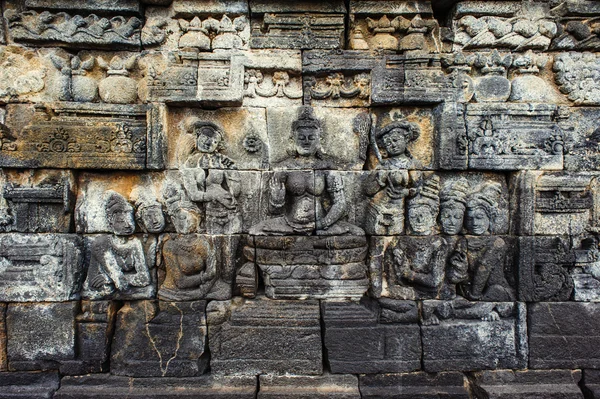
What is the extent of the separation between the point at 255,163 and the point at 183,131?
833 millimetres

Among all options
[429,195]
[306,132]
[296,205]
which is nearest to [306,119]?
[306,132]

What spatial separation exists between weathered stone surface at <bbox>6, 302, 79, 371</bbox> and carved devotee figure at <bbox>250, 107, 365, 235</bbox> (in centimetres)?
206

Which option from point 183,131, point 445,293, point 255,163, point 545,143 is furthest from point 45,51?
point 545,143

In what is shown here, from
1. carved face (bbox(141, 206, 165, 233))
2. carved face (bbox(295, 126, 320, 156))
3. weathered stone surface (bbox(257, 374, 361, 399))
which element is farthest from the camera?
carved face (bbox(295, 126, 320, 156))

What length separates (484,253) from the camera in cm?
356

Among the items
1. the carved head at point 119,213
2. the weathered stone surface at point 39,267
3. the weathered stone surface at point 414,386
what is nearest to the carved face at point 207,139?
the carved head at point 119,213

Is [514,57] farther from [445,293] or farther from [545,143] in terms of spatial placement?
[445,293]

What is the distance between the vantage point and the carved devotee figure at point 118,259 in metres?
3.43

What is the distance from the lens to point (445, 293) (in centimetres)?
358

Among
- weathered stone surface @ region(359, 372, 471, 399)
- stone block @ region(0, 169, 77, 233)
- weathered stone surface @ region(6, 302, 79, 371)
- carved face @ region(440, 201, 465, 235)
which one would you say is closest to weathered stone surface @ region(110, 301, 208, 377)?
weathered stone surface @ region(6, 302, 79, 371)

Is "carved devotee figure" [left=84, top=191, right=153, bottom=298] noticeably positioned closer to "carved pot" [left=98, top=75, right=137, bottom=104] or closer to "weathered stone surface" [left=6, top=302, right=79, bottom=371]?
"weathered stone surface" [left=6, top=302, right=79, bottom=371]

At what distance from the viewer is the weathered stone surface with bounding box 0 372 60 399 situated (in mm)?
3375

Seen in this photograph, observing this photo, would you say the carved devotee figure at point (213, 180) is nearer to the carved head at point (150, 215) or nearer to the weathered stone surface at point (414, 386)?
the carved head at point (150, 215)

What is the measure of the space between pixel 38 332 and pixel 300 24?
4.03 metres
